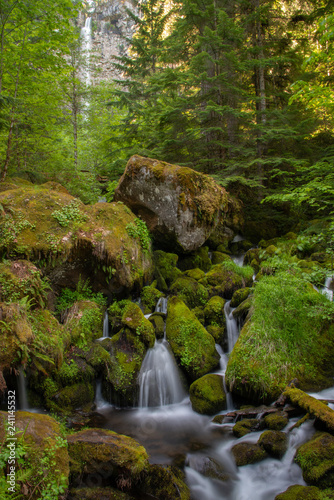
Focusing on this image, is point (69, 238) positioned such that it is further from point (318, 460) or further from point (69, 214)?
point (318, 460)

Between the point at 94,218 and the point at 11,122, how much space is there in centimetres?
401

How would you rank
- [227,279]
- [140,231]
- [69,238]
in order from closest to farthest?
1. [69,238]
2. [140,231]
3. [227,279]

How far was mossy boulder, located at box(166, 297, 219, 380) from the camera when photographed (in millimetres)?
6082

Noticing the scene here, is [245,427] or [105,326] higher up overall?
[105,326]

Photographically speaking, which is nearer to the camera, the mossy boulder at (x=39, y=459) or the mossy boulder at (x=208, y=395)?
the mossy boulder at (x=39, y=459)

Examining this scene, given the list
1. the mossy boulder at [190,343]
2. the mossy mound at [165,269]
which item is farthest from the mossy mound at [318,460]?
the mossy mound at [165,269]

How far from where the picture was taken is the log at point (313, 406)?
3883mm

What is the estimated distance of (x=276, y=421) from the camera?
4285mm

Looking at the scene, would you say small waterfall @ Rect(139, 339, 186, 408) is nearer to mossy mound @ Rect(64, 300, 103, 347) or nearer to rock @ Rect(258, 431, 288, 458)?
mossy mound @ Rect(64, 300, 103, 347)

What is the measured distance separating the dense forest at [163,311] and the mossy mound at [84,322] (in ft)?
0.10

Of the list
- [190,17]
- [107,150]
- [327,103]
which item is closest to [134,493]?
→ [327,103]

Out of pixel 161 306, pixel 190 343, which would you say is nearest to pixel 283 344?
pixel 190 343

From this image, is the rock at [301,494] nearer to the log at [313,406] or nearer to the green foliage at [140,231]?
the log at [313,406]

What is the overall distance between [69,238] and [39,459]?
4.78 metres
